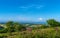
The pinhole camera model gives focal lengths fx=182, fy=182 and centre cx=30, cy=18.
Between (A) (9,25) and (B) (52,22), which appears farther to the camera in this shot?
(B) (52,22)

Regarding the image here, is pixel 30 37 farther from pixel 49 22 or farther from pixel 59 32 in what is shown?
pixel 49 22

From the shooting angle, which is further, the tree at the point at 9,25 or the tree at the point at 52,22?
the tree at the point at 52,22

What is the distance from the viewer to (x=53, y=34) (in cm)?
987

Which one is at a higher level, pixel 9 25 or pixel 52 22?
pixel 52 22

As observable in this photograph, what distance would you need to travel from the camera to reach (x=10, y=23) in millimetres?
14750

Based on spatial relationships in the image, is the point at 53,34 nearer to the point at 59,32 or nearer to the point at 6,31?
the point at 59,32

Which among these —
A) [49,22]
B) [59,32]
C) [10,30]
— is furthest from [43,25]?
[59,32]

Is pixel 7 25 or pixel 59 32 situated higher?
pixel 7 25

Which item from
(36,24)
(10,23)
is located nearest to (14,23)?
(10,23)

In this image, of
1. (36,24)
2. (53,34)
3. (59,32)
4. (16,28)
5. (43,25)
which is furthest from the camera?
(43,25)

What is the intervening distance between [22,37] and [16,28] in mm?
4035

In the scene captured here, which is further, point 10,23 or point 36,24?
point 36,24

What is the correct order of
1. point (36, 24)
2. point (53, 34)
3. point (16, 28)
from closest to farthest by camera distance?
point (53, 34)
point (16, 28)
point (36, 24)

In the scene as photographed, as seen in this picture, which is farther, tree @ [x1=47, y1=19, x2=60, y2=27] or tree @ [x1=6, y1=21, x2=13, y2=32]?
tree @ [x1=47, y1=19, x2=60, y2=27]
